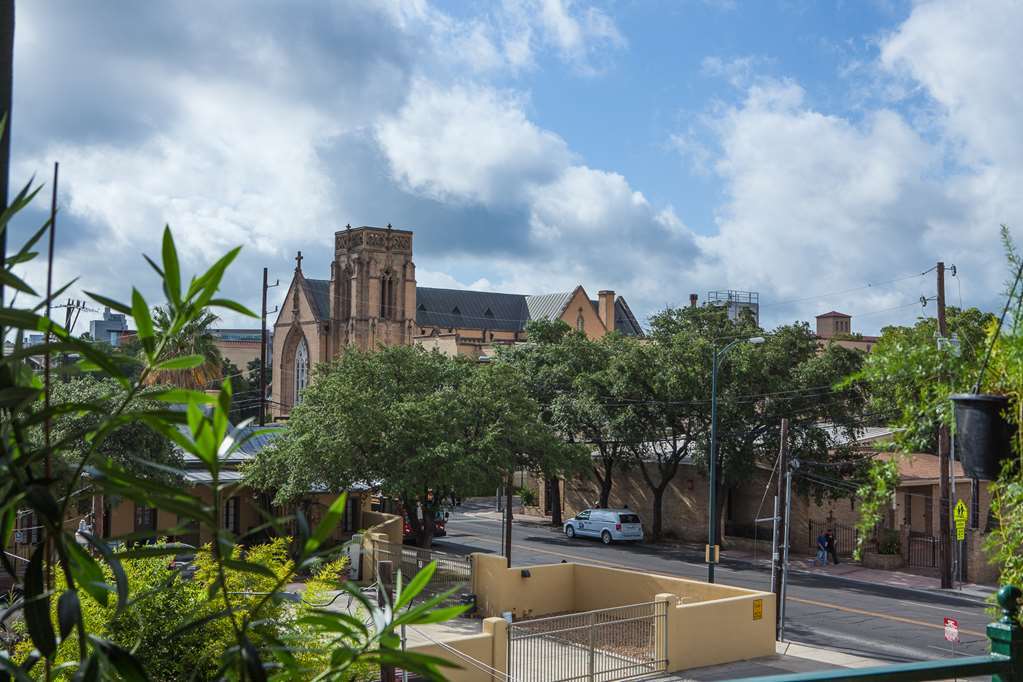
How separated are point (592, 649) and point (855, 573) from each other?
67.6 feet

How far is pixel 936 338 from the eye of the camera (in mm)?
5363

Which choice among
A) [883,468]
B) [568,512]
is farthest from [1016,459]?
[568,512]

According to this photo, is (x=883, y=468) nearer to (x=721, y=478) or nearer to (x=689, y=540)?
(x=721, y=478)

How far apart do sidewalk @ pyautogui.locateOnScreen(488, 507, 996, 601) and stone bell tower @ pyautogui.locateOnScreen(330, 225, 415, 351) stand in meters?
53.3

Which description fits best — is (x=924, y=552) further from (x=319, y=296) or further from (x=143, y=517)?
(x=319, y=296)

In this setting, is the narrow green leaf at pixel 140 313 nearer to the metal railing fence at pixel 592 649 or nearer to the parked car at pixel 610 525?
the metal railing fence at pixel 592 649

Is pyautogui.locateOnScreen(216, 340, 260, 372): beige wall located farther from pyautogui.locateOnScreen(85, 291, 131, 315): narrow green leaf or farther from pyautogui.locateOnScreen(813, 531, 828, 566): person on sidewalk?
pyautogui.locateOnScreen(85, 291, 131, 315): narrow green leaf

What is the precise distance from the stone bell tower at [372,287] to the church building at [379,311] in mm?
91

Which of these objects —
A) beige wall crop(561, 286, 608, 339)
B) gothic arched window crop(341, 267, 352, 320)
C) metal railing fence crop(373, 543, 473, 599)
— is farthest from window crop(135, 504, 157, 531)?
beige wall crop(561, 286, 608, 339)

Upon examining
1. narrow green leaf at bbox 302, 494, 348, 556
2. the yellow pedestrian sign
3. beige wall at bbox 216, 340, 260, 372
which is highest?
beige wall at bbox 216, 340, 260, 372

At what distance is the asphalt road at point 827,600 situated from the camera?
1021 inches

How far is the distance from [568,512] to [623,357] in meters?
14.3

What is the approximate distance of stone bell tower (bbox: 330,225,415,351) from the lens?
94.2 meters

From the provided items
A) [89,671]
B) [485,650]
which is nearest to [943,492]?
[485,650]
